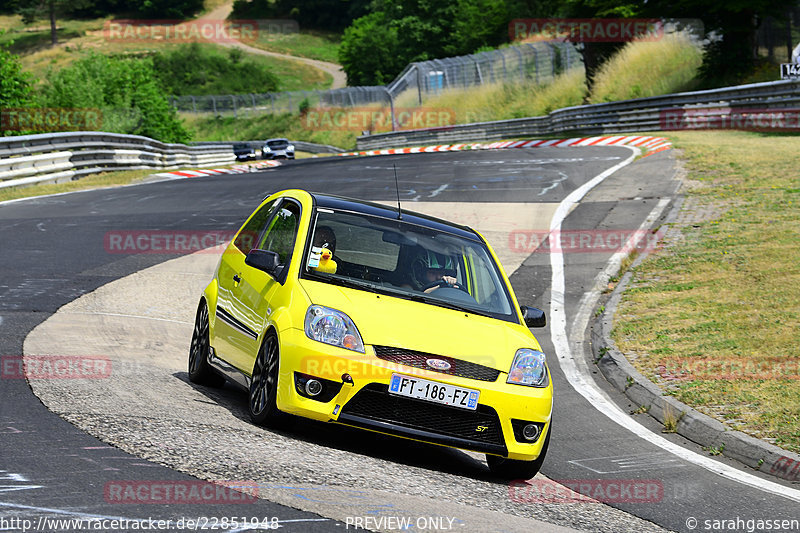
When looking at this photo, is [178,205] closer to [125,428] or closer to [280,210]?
[280,210]

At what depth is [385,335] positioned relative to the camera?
649 cm

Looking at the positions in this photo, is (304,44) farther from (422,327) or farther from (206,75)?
(422,327)

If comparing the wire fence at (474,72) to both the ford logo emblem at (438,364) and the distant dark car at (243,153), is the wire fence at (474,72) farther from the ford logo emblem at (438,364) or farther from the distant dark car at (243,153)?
the ford logo emblem at (438,364)

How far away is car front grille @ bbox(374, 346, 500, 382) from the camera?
6.41 m

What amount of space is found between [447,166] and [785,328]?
19.1 meters

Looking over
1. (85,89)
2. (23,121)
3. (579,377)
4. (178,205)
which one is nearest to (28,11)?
(85,89)

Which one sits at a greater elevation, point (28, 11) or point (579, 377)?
point (28, 11)

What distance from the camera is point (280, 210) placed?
8.30m

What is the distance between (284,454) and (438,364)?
3.77 ft

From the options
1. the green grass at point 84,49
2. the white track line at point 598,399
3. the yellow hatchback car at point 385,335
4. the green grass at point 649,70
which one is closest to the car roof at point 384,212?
the yellow hatchback car at point 385,335

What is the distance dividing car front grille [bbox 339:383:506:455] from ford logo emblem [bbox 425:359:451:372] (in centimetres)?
23

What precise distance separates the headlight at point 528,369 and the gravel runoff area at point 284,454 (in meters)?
0.70

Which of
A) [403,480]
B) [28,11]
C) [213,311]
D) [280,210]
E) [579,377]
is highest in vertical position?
[28,11]

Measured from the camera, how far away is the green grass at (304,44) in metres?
141
